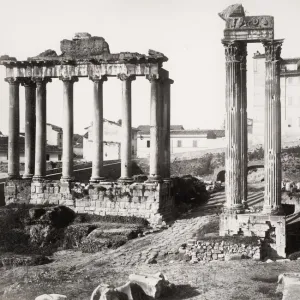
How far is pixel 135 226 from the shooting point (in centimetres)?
2547

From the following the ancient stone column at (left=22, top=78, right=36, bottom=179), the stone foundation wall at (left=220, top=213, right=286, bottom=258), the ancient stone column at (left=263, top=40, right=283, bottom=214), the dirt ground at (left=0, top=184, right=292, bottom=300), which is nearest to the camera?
the dirt ground at (left=0, top=184, right=292, bottom=300)

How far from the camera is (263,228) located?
1998 centimetres

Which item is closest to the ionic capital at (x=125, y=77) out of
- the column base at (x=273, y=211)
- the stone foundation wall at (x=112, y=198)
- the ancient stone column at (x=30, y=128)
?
the ancient stone column at (x=30, y=128)

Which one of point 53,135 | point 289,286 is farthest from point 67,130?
point 53,135

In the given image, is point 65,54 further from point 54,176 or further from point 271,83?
point 271,83

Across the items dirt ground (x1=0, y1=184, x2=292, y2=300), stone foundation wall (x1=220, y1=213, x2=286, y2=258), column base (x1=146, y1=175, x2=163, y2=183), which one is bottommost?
dirt ground (x1=0, y1=184, x2=292, y2=300)

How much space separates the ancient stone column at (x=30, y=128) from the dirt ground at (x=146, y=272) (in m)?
8.85

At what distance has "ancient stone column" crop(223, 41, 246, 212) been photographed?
68.0 feet

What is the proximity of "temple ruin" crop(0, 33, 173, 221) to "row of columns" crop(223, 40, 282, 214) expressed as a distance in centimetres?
686

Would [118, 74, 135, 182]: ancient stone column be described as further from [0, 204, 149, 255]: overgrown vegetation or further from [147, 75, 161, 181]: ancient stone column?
[0, 204, 149, 255]: overgrown vegetation

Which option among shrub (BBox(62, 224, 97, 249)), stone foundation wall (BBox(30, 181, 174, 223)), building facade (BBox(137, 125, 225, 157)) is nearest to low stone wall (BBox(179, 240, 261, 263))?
shrub (BBox(62, 224, 97, 249))

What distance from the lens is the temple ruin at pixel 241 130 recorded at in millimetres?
20188

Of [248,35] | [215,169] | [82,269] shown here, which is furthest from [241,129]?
[215,169]

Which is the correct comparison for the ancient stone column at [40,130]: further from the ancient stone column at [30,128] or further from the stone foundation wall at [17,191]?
the ancient stone column at [30,128]
